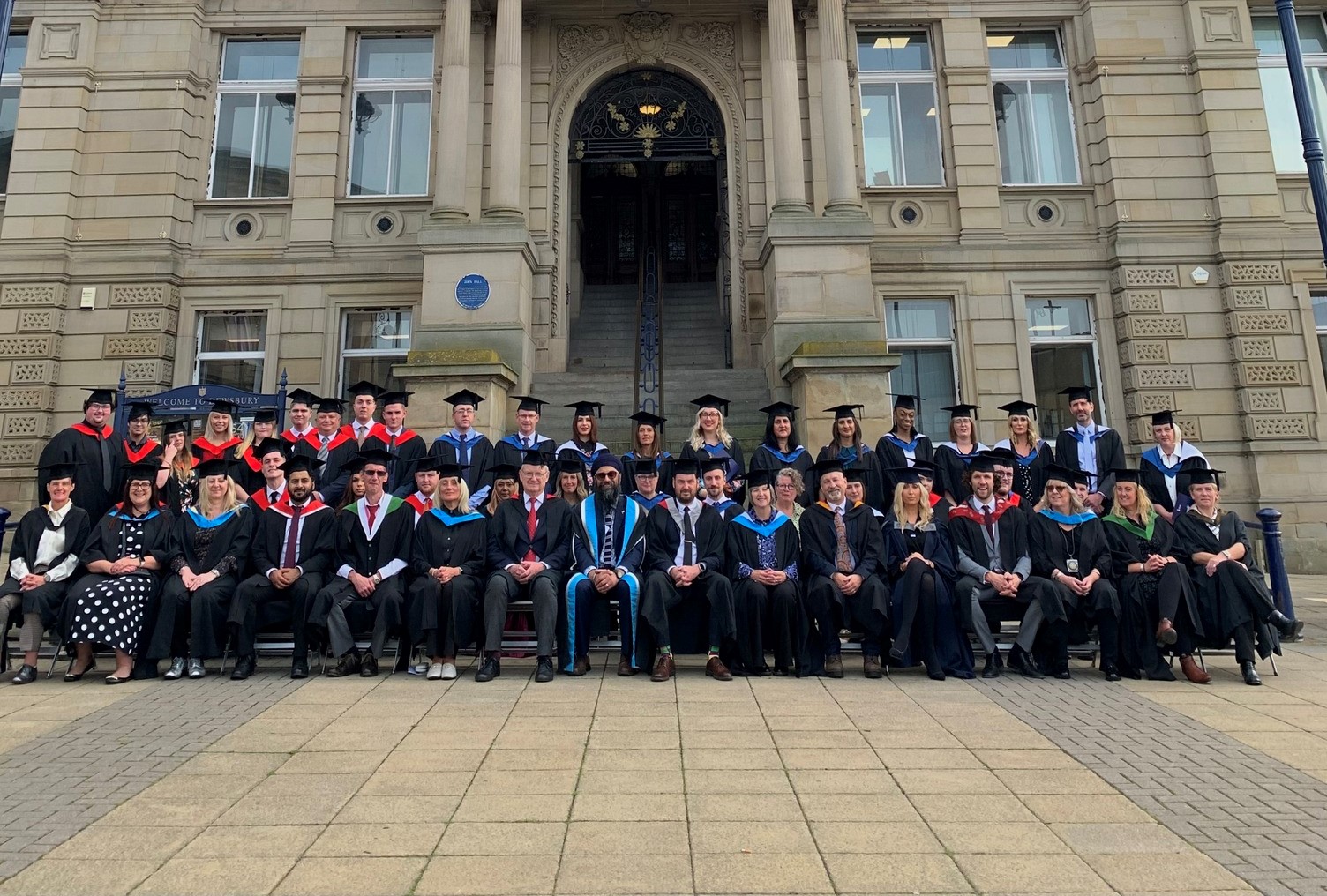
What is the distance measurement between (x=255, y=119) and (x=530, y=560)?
13775 millimetres

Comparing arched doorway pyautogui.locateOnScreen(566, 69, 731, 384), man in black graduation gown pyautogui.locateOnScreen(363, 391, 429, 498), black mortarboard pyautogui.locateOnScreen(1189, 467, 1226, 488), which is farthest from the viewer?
arched doorway pyautogui.locateOnScreen(566, 69, 731, 384)

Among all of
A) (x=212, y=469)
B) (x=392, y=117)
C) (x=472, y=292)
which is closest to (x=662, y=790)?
(x=212, y=469)

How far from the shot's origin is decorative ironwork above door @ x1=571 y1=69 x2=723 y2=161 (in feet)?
53.4

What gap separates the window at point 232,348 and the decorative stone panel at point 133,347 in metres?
0.69

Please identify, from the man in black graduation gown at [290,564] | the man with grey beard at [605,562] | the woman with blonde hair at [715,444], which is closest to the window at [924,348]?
the woman with blonde hair at [715,444]

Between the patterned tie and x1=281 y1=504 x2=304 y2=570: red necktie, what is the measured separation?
4803mm

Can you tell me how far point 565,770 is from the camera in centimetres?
405

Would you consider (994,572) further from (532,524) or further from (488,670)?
(488,670)

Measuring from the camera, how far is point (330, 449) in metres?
8.73

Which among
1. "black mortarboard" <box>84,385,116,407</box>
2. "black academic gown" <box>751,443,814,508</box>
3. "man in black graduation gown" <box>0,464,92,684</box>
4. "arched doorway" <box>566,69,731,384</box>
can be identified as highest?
"arched doorway" <box>566,69,731,384</box>

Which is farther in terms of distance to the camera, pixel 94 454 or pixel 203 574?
pixel 94 454

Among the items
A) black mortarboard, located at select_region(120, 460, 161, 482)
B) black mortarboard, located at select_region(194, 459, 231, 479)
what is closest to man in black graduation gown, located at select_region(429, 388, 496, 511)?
black mortarboard, located at select_region(194, 459, 231, 479)

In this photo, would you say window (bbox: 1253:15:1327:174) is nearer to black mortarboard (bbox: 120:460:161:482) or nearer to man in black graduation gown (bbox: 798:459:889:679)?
man in black graduation gown (bbox: 798:459:889:679)

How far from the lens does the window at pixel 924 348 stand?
15094 mm
